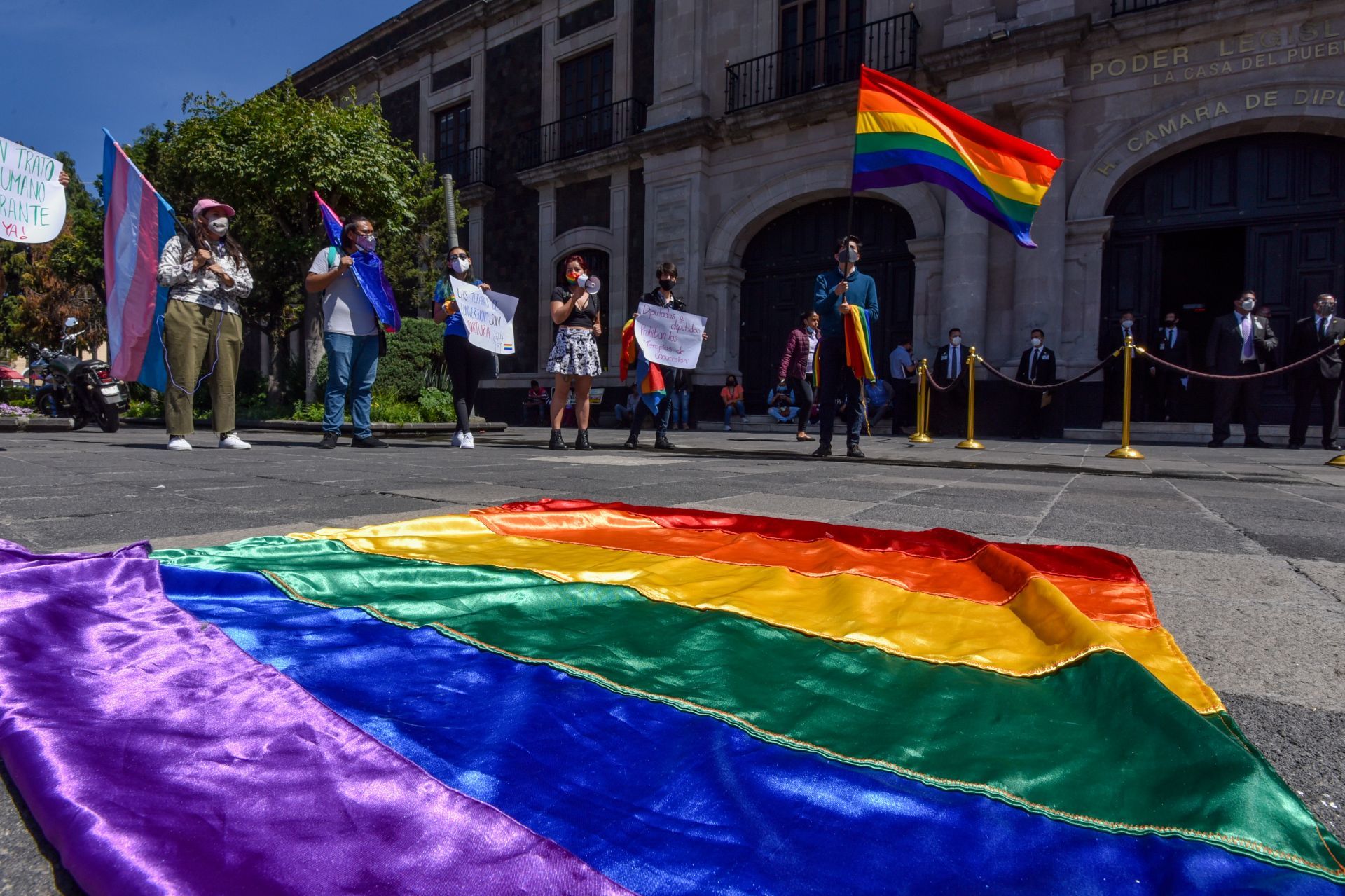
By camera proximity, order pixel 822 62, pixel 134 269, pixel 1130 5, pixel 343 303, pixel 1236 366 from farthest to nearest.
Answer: pixel 822 62, pixel 1130 5, pixel 1236 366, pixel 343 303, pixel 134 269

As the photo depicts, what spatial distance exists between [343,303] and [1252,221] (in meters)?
11.5

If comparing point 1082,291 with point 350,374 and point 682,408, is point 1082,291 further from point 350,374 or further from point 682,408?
point 350,374

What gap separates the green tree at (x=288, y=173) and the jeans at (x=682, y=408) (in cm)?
568

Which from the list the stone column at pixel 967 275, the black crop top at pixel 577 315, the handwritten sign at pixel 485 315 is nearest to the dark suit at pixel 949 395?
the stone column at pixel 967 275

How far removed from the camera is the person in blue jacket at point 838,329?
19.8 ft

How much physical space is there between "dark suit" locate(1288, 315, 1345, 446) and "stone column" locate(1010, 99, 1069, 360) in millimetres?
2719

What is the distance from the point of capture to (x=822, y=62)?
13.1 metres

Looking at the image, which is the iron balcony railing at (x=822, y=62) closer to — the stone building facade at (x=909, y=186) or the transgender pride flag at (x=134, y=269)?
the stone building facade at (x=909, y=186)

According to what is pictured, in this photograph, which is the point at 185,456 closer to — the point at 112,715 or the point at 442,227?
the point at 112,715

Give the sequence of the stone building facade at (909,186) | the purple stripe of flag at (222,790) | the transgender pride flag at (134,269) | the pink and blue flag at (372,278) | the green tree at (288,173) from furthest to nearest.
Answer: the green tree at (288,173), the stone building facade at (909,186), the pink and blue flag at (372,278), the transgender pride flag at (134,269), the purple stripe of flag at (222,790)

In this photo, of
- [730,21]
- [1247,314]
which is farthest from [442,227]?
[1247,314]

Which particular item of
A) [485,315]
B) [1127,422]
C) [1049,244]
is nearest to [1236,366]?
[1049,244]

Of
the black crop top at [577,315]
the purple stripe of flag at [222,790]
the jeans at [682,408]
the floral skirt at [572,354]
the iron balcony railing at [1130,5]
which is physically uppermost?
the iron balcony railing at [1130,5]

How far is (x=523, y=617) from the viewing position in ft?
4.64
